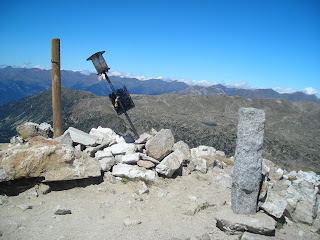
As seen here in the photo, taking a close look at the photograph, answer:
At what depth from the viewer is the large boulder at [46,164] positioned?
29.0 ft

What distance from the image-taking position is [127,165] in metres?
11.4

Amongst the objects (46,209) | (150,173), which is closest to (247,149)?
(150,173)

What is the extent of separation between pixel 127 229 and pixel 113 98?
9.09m

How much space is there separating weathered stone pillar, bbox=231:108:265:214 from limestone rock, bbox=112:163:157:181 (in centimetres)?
407

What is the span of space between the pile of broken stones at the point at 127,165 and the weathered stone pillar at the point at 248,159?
1.53 feet

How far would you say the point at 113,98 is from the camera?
1488cm

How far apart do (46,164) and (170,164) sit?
5.66 meters

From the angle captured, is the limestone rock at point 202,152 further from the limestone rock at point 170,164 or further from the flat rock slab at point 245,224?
the flat rock slab at point 245,224

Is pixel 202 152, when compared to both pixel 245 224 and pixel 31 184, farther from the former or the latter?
pixel 31 184

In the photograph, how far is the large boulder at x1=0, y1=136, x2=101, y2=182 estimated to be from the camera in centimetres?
885

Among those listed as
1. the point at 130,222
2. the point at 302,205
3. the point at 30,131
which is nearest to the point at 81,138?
the point at 30,131

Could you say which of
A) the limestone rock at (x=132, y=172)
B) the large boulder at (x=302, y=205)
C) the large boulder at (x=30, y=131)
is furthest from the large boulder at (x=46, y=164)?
the large boulder at (x=302, y=205)

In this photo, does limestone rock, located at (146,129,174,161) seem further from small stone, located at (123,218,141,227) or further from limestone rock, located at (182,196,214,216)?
small stone, located at (123,218,141,227)

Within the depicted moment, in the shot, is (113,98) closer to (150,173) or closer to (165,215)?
(150,173)
